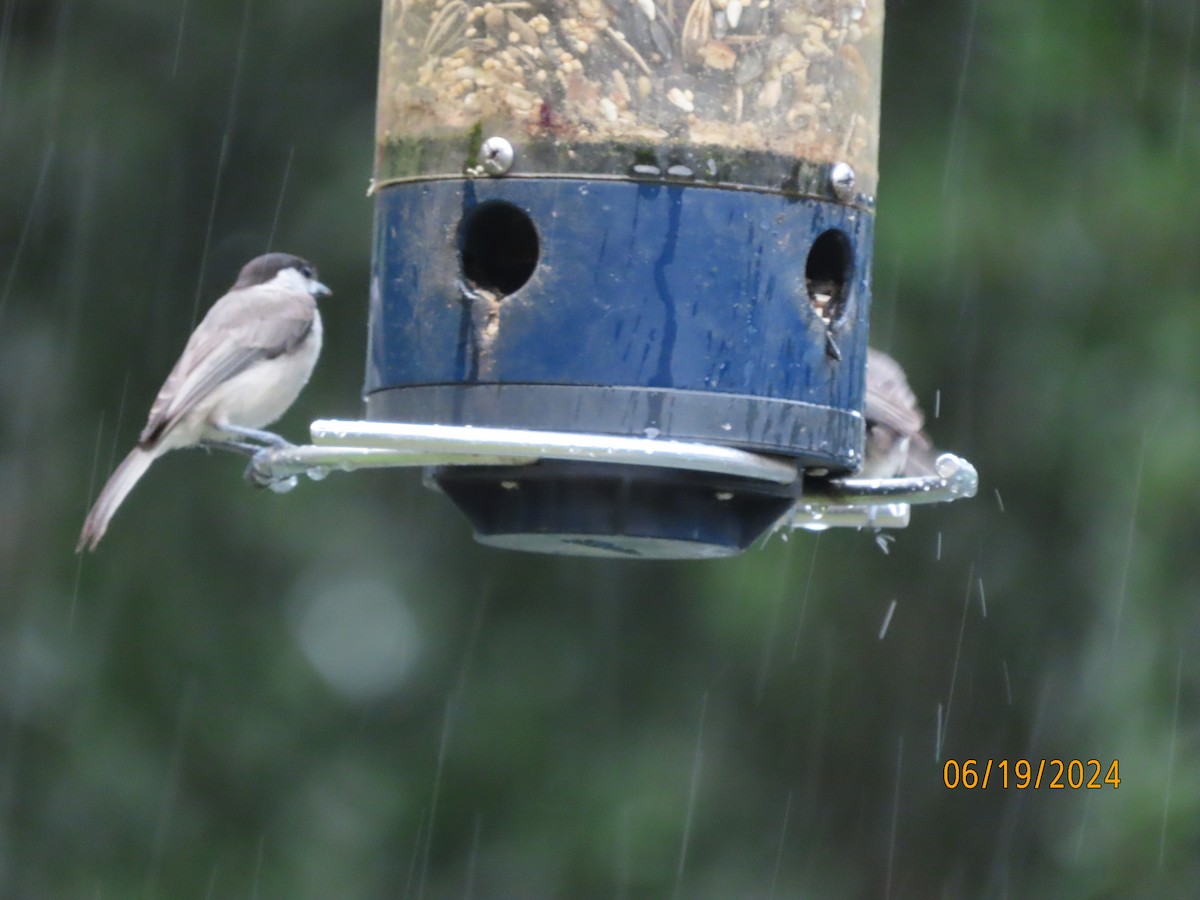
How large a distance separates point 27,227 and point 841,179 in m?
4.66

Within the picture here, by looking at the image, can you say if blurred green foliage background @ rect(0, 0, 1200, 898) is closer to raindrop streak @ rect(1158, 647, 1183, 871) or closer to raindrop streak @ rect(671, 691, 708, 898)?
raindrop streak @ rect(671, 691, 708, 898)

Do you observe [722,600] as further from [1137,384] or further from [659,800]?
[1137,384]

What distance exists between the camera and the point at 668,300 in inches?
151

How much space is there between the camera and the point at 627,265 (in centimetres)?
384

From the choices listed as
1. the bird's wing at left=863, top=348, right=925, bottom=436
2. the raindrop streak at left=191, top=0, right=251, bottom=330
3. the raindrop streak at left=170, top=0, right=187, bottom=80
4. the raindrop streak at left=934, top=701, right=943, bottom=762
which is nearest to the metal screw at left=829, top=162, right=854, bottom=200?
the bird's wing at left=863, top=348, right=925, bottom=436

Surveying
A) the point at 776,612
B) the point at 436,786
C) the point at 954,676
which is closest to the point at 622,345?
the point at 776,612

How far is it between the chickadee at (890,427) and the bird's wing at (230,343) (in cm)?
165

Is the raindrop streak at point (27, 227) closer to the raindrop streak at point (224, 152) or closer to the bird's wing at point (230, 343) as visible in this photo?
the raindrop streak at point (224, 152)

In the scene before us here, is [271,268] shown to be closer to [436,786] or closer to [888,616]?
[436,786]

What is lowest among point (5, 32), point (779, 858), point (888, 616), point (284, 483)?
point (779, 858)

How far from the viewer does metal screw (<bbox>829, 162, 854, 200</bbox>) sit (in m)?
4.04

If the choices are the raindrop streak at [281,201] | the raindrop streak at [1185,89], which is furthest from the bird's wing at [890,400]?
the raindrop streak at [281,201]

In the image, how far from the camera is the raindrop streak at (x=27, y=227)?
A: 7.77 meters

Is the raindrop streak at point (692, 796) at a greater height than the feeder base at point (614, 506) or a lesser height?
lesser
